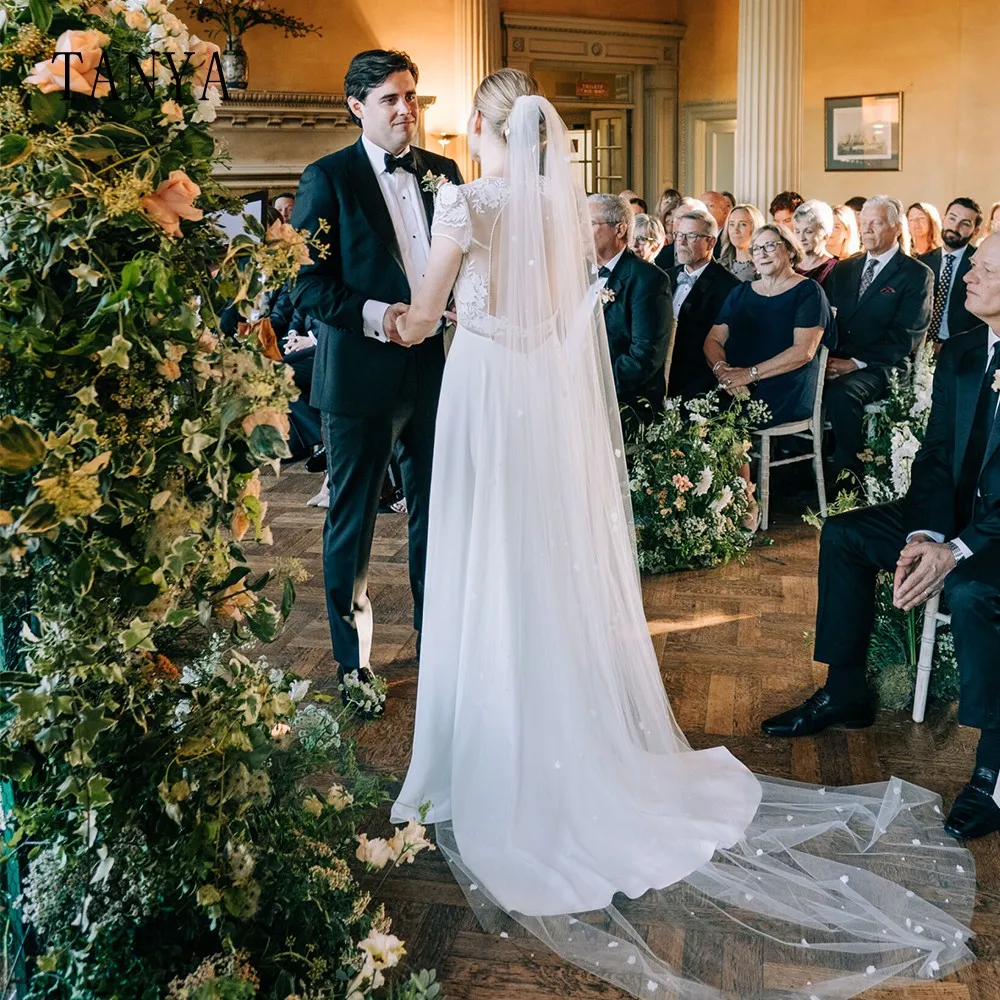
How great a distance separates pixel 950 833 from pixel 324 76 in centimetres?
1023

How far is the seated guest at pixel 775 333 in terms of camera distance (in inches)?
225

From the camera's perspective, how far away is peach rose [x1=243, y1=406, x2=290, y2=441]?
1562mm

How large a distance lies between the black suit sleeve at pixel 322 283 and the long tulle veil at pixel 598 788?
0.63 metres

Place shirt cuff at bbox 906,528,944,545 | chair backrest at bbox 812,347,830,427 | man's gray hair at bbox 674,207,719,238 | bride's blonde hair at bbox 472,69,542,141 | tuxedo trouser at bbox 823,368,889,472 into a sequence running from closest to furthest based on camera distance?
1. bride's blonde hair at bbox 472,69,542,141
2. shirt cuff at bbox 906,528,944,545
3. chair backrest at bbox 812,347,830,427
4. man's gray hair at bbox 674,207,719,238
5. tuxedo trouser at bbox 823,368,889,472

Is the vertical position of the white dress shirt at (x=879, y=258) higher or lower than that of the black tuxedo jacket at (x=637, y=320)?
higher

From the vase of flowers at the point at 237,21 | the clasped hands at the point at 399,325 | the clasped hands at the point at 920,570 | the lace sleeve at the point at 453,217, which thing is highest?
the vase of flowers at the point at 237,21

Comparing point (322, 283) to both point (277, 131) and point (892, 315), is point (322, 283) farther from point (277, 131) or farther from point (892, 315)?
point (277, 131)

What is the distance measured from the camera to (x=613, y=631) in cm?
303

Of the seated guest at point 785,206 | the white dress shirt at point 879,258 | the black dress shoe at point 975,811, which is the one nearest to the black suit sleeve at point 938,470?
the black dress shoe at point 975,811

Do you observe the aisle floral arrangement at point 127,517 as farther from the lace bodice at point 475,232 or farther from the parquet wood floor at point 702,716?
the lace bodice at point 475,232

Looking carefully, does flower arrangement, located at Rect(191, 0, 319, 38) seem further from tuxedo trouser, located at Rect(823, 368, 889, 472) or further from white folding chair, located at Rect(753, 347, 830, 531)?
A: white folding chair, located at Rect(753, 347, 830, 531)

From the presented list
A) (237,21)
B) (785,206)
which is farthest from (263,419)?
(237,21)

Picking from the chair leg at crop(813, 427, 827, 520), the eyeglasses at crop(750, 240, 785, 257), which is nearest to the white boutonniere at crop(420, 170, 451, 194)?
the eyeglasses at crop(750, 240, 785, 257)

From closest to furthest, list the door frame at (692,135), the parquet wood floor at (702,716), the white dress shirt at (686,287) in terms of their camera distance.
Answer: the parquet wood floor at (702,716) < the white dress shirt at (686,287) < the door frame at (692,135)
